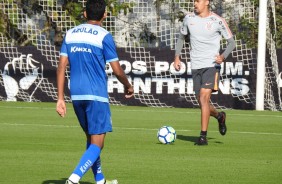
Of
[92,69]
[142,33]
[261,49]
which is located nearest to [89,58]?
[92,69]

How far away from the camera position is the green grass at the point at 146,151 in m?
10.1

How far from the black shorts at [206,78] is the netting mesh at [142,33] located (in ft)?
27.7

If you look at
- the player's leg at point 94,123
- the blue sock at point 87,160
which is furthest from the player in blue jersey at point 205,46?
the blue sock at point 87,160

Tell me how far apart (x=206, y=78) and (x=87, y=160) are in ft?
17.7

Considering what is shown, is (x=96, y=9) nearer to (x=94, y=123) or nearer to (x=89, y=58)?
(x=89, y=58)

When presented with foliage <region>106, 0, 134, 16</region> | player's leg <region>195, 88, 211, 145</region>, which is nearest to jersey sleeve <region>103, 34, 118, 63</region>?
player's leg <region>195, 88, 211, 145</region>

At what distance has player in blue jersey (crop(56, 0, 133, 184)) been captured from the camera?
8.79 meters

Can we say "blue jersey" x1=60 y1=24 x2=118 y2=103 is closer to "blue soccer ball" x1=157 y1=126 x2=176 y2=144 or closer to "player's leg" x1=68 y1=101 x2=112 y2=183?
"player's leg" x1=68 y1=101 x2=112 y2=183

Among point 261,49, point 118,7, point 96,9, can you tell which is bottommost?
point 261,49

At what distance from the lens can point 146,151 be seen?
12531 millimetres

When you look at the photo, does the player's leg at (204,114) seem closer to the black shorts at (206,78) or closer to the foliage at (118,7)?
the black shorts at (206,78)

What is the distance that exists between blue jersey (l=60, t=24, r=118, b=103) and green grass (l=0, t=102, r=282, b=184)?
3.87 feet

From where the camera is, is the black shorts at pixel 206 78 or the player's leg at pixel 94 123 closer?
the player's leg at pixel 94 123

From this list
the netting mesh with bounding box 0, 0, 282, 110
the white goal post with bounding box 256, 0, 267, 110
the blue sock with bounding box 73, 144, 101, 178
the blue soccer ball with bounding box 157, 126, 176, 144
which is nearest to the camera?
the blue sock with bounding box 73, 144, 101, 178
